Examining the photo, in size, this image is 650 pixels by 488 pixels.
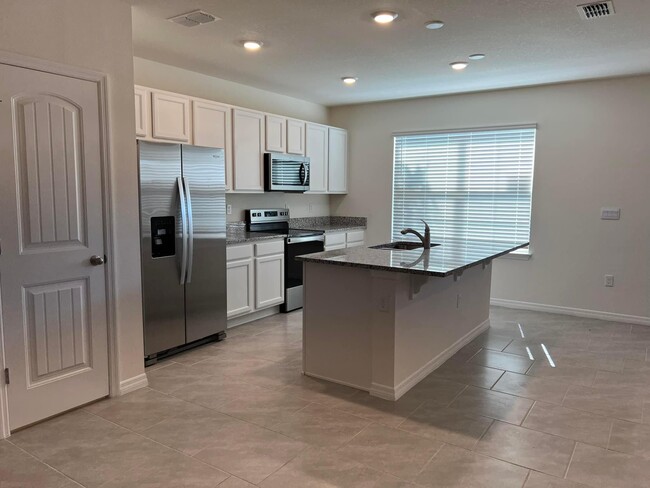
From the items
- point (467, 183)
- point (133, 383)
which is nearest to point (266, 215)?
point (467, 183)

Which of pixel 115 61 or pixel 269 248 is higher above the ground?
pixel 115 61

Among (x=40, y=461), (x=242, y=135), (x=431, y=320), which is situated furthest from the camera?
(x=242, y=135)

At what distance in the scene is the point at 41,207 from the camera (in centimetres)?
267

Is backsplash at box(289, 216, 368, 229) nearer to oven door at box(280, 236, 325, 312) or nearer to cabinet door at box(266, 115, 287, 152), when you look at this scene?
oven door at box(280, 236, 325, 312)

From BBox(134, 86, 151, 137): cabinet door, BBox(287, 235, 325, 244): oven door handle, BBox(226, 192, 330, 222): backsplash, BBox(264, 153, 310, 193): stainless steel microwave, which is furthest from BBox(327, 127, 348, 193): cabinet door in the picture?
BBox(134, 86, 151, 137): cabinet door

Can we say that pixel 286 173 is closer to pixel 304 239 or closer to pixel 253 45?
pixel 304 239

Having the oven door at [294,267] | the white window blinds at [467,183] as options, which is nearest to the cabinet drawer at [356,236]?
the white window blinds at [467,183]

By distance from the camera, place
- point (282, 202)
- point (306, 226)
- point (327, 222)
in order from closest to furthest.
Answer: point (282, 202) → point (306, 226) → point (327, 222)

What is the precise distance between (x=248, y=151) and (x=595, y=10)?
3217mm

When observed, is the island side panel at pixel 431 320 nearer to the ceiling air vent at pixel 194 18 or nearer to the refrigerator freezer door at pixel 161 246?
the refrigerator freezer door at pixel 161 246

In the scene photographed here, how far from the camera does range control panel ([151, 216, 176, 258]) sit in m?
3.63

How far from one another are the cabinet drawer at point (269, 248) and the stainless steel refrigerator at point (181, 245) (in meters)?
0.57

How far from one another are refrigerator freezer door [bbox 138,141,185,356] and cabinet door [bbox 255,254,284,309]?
1.04 meters

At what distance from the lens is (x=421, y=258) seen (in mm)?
3256
